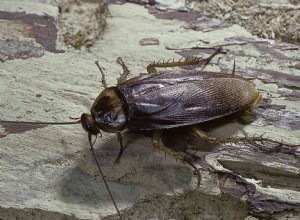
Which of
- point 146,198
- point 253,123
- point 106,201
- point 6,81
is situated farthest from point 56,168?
point 253,123

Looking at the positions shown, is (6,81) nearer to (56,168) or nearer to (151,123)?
(56,168)

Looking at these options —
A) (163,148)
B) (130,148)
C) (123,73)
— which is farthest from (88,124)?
(123,73)

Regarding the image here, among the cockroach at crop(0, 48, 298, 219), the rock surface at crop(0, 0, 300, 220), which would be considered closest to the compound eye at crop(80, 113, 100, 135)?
the cockroach at crop(0, 48, 298, 219)

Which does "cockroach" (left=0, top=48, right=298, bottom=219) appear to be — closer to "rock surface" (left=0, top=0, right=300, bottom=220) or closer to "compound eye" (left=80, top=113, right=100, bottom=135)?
"compound eye" (left=80, top=113, right=100, bottom=135)

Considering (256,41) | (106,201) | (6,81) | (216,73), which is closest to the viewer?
(106,201)

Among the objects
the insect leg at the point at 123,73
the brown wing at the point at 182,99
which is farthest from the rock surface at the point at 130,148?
the brown wing at the point at 182,99

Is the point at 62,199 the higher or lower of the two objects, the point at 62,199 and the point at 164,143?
the lower
